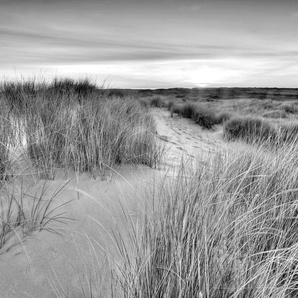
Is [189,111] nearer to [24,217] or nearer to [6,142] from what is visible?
[6,142]

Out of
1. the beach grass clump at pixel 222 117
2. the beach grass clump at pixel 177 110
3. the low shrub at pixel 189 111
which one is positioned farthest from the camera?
the beach grass clump at pixel 177 110

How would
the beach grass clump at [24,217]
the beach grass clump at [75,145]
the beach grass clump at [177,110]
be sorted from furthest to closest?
the beach grass clump at [177,110] < the beach grass clump at [75,145] < the beach grass clump at [24,217]

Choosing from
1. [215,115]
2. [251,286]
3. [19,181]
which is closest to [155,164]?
[19,181]

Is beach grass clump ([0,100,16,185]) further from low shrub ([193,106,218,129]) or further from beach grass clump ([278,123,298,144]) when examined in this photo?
low shrub ([193,106,218,129])

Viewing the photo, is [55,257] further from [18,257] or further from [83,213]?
[83,213]

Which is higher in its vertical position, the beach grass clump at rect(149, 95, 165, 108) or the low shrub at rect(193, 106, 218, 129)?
the beach grass clump at rect(149, 95, 165, 108)

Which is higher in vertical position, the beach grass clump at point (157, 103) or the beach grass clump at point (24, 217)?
the beach grass clump at point (157, 103)

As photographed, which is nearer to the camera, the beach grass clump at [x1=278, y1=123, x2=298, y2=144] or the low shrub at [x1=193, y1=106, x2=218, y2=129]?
the beach grass clump at [x1=278, y1=123, x2=298, y2=144]

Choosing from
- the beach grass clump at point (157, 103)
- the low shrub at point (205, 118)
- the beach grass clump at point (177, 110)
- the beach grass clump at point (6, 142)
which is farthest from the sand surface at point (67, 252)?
the beach grass clump at point (157, 103)

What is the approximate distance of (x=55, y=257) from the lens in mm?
1439

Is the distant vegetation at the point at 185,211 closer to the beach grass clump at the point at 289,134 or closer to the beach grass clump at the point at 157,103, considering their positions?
the beach grass clump at the point at 289,134

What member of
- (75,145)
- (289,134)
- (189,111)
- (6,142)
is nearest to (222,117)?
(189,111)

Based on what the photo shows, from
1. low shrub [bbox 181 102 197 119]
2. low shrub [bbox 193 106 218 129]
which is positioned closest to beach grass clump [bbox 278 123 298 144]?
low shrub [bbox 193 106 218 129]

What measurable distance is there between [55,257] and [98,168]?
111 centimetres
